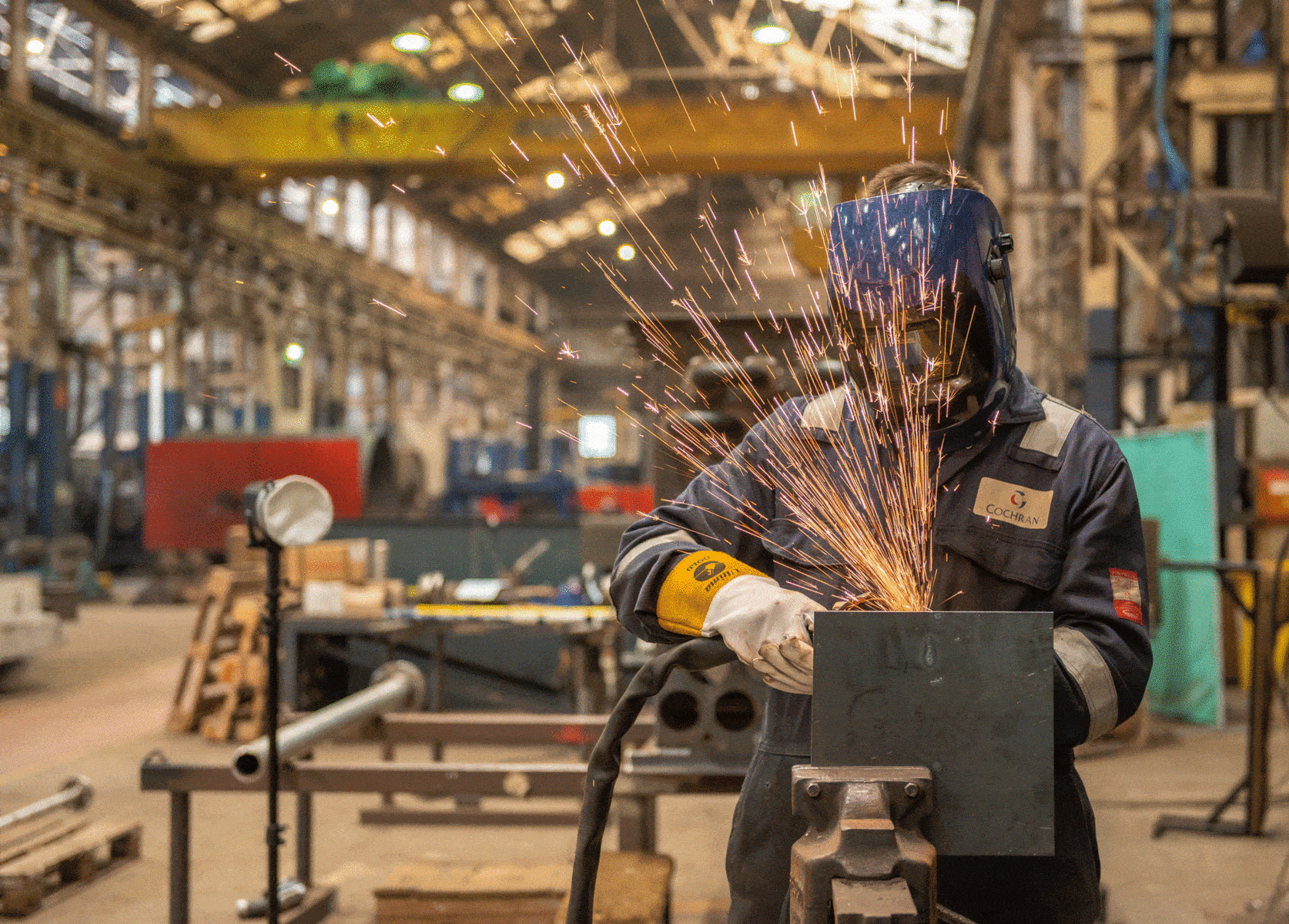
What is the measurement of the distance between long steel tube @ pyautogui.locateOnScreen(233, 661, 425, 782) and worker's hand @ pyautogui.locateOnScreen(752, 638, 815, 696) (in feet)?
6.61

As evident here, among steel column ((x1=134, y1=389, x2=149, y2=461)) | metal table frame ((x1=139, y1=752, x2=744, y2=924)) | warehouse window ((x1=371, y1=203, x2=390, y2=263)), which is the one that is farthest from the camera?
warehouse window ((x1=371, y1=203, x2=390, y2=263))

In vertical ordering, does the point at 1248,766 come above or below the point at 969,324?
below

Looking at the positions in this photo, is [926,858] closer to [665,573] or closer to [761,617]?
[761,617]

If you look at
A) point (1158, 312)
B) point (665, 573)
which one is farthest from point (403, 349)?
point (665, 573)

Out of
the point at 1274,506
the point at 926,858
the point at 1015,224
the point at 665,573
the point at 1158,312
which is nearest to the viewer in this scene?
the point at 926,858

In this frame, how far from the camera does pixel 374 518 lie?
708cm

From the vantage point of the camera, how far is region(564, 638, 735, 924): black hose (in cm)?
132

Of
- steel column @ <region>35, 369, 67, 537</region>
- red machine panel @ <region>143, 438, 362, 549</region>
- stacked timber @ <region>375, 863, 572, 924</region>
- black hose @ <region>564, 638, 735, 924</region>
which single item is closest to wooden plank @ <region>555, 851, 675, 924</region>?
stacked timber @ <region>375, 863, 572, 924</region>

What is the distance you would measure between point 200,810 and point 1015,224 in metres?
7.67

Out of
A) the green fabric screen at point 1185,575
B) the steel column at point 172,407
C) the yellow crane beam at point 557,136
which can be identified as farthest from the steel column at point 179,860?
the steel column at point 172,407

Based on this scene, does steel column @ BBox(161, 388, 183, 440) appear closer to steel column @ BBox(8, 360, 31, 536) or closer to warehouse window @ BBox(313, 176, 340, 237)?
steel column @ BBox(8, 360, 31, 536)

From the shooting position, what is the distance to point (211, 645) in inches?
236

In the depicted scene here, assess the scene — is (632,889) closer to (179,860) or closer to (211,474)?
(179,860)

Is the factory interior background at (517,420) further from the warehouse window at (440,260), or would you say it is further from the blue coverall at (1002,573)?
the warehouse window at (440,260)
